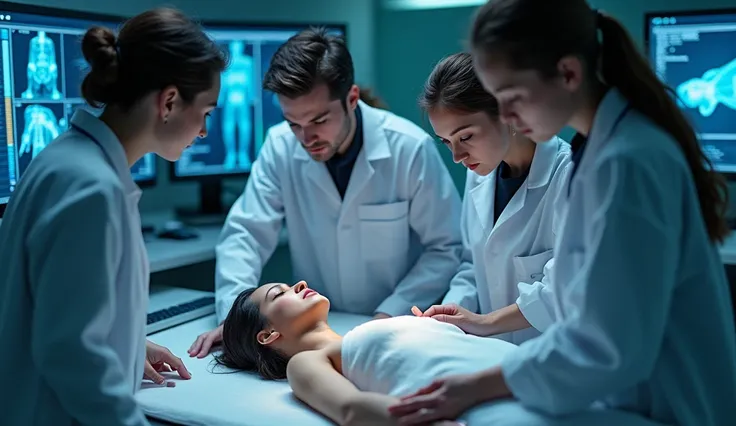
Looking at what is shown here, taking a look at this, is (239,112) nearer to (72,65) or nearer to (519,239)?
(72,65)

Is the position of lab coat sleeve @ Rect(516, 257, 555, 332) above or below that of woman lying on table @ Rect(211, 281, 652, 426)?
above

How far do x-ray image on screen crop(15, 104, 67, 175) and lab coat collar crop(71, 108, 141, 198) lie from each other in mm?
747

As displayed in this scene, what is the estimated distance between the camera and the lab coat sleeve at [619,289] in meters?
1.11

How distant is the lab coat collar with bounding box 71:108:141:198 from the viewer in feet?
4.36

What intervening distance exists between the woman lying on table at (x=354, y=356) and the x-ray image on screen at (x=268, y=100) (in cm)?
100

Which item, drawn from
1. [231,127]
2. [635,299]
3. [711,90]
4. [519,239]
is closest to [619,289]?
[635,299]

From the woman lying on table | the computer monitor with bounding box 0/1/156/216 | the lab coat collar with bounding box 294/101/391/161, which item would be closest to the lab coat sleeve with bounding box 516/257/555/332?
the woman lying on table

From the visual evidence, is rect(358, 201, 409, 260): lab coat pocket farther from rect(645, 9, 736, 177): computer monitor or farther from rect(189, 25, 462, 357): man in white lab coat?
rect(645, 9, 736, 177): computer monitor

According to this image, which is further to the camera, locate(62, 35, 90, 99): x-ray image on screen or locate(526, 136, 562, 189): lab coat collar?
locate(62, 35, 90, 99): x-ray image on screen

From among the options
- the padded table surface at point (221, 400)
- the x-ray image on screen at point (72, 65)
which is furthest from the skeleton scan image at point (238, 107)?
the padded table surface at point (221, 400)

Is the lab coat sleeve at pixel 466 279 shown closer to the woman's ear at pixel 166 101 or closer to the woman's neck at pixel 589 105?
the woman's neck at pixel 589 105

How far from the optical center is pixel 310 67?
204 cm

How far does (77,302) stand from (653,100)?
3.02ft

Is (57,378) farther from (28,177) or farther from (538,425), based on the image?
(538,425)
